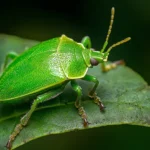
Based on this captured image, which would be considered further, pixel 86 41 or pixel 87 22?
pixel 87 22

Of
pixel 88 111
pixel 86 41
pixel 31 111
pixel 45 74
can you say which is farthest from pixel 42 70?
pixel 86 41

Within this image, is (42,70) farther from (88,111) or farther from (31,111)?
(88,111)

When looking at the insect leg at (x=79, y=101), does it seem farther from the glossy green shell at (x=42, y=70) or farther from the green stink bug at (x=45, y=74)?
the glossy green shell at (x=42, y=70)

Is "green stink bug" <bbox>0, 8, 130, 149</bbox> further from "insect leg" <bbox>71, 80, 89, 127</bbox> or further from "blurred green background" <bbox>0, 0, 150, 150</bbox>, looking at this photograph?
"blurred green background" <bbox>0, 0, 150, 150</bbox>

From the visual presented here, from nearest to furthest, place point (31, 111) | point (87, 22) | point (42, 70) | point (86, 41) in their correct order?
point (31, 111)
point (42, 70)
point (86, 41)
point (87, 22)

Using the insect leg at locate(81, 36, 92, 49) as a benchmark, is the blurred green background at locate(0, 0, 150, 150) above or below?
below

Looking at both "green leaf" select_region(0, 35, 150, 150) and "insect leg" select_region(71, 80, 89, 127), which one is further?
"insect leg" select_region(71, 80, 89, 127)

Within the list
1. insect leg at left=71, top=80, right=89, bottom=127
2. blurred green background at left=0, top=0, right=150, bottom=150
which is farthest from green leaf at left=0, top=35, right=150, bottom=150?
blurred green background at left=0, top=0, right=150, bottom=150
